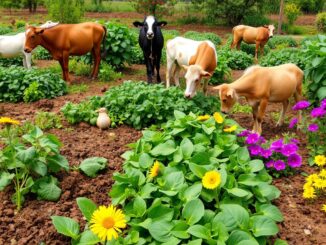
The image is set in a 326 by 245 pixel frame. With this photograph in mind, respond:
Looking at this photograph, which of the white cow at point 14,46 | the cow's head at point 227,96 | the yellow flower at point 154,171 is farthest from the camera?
the white cow at point 14,46

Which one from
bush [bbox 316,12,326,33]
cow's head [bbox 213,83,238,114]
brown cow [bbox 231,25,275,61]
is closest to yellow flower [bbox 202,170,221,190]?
cow's head [bbox 213,83,238,114]

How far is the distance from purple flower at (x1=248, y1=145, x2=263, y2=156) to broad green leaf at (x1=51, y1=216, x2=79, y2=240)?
6.93 feet

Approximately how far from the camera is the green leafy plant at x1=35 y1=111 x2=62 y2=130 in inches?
224

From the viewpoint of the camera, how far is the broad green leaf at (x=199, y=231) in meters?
2.88

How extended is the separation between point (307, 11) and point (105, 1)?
784 inches

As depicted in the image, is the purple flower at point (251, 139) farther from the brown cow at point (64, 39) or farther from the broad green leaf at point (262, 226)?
the brown cow at point (64, 39)

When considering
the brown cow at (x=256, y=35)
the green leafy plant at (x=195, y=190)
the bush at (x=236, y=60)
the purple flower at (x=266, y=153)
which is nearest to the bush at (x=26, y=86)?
the green leafy plant at (x=195, y=190)

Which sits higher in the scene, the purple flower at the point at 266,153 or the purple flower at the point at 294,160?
the purple flower at the point at 266,153

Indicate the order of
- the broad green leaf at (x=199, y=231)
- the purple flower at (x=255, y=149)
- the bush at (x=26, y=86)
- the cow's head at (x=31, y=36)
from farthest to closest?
the cow's head at (x=31, y=36) < the bush at (x=26, y=86) < the purple flower at (x=255, y=149) < the broad green leaf at (x=199, y=231)

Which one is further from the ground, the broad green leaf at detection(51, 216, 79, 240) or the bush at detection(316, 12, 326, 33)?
the bush at detection(316, 12, 326, 33)

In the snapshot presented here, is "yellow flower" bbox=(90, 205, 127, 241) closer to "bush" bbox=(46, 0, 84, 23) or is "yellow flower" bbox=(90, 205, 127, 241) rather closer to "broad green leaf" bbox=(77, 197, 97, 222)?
"broad green leaf" bbox=(77, 197, 97, 222)

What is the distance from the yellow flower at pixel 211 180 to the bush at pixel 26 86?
185 inches

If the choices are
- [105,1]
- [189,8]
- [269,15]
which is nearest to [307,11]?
[269,15]

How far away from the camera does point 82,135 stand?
5.47 m
